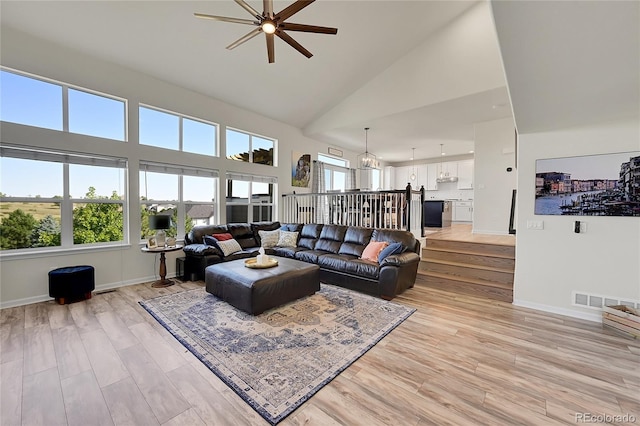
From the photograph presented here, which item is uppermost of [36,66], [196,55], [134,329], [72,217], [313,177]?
[196,55]

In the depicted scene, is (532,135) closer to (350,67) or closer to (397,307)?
(397,307)

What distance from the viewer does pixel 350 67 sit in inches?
208

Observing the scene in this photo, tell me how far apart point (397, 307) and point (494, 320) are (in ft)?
3.57

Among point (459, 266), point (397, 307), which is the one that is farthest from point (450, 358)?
point (459, 266)

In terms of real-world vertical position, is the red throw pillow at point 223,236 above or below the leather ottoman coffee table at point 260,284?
above

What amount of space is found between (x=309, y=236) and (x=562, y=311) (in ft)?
13.2

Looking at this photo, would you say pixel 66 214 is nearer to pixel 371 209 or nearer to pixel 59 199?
pixel 59 199

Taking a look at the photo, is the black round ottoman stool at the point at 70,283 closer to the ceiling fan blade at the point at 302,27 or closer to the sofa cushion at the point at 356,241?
the sofa cushion at the point at 356,241

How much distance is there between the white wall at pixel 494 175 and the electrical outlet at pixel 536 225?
2.50 metres

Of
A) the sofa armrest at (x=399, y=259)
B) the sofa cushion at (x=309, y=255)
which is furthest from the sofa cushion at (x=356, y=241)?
the sofa armrest at (x=399, y=259)

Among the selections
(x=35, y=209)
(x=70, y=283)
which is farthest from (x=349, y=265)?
(x=35, y=209)

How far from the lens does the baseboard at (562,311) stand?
3064mm

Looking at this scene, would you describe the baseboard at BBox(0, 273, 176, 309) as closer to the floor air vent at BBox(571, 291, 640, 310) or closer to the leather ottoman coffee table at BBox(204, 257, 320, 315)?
the leather ottoman coffee table at BBox(204, 257, 320, 315)

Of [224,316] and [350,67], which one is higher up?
[350,67]
